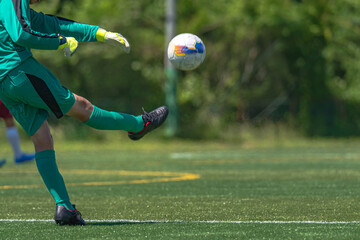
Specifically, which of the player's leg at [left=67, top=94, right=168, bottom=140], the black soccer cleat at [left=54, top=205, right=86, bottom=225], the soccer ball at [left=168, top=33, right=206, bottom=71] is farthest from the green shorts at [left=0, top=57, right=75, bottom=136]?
the soccer ball at [left=168, top=33, right=206, bottom=71]

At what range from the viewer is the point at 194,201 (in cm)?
919

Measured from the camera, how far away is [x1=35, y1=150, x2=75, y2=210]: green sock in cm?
711

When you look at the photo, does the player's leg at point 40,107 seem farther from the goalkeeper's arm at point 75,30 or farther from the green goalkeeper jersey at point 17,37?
the goalkeeper's arm at point 75,30

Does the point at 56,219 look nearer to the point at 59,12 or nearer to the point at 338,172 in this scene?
the point at 338,172

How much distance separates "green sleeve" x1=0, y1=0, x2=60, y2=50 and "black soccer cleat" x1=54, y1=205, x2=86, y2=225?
1.43 metres

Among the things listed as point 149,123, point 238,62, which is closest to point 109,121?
point 149,123

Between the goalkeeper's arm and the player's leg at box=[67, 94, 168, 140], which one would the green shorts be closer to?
the player's leg at box=[67, 94, 168, 140]

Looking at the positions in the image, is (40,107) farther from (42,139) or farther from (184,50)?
(184,50)

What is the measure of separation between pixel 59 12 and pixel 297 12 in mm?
10050

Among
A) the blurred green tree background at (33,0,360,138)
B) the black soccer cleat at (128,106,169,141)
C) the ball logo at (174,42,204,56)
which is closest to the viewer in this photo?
the black soccer cleat at (128,106,169,141)

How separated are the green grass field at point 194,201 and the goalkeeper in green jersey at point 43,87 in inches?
23.7

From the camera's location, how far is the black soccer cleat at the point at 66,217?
7.00 meters

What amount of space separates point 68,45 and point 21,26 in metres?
0.45

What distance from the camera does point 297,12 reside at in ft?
109
